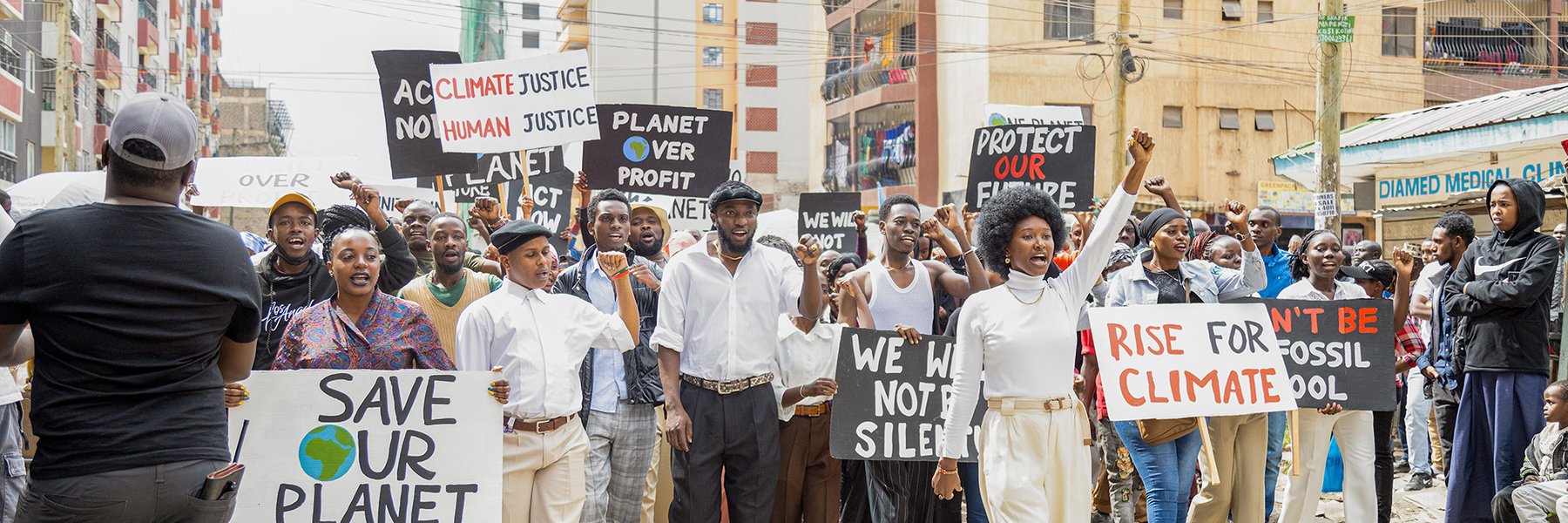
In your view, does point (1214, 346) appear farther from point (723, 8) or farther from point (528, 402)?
point (723, 8)

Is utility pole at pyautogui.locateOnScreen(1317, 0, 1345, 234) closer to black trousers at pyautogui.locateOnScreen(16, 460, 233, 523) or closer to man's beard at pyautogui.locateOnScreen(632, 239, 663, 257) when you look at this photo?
man's beard at pyautogui.locateOnScreen(632, 239, 663, 257)

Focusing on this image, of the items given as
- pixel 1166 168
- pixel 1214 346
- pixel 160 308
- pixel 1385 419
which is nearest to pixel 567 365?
pixel 160 308

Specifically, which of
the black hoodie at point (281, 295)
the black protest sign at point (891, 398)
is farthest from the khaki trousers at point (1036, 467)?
the black hoodie at point (281, 295)

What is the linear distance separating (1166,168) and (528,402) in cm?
3218

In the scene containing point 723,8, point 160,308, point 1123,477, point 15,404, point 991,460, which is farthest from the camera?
point 723,8

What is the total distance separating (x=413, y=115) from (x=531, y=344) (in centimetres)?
545

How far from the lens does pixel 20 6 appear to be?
36.7 metres

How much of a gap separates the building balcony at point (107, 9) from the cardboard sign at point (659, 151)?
4727 centimetres

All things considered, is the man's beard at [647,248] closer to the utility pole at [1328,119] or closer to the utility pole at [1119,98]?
the utility pole at [1328,119]

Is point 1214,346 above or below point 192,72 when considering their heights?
below

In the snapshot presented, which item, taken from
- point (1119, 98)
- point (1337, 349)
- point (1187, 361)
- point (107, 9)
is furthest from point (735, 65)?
point (1187, 361)

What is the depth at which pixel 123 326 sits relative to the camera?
3.66 metres

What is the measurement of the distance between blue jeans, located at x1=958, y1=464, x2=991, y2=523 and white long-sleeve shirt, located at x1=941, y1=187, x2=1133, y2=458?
164 centimetres

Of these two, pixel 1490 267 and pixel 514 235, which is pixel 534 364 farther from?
pixel 1490 267
